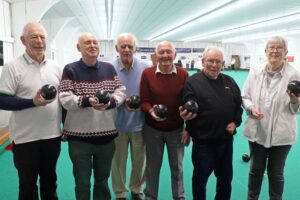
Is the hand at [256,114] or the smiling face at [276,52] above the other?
the smiling face at [276,52]

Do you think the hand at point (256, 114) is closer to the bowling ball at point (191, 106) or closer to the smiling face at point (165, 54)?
the bowling ball at point (191, 106)

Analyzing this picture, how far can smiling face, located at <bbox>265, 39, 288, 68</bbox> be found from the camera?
2.20 m

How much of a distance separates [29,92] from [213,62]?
1569mm

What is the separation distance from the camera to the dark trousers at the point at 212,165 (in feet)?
7.51

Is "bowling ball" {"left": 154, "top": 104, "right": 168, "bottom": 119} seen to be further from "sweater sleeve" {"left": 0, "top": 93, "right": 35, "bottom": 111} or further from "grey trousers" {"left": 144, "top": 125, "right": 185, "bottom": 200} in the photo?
"sweater sleeve" {"left": 0, "top": 93, "right": 35, "bottom": 111}

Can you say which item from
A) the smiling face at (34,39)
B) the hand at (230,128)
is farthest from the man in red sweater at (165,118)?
the smiling face at (34,39)

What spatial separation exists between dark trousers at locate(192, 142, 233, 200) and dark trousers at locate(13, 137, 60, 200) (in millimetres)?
1297

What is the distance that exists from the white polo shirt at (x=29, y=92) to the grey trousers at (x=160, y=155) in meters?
0.92

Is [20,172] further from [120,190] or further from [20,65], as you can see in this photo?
[120,190]

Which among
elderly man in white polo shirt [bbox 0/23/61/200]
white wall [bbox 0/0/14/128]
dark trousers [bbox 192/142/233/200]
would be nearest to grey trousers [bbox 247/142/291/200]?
dark trousers [bbox 192/142/233/200]

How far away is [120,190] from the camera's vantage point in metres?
2.86

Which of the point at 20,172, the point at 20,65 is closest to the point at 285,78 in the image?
the point at 20,65

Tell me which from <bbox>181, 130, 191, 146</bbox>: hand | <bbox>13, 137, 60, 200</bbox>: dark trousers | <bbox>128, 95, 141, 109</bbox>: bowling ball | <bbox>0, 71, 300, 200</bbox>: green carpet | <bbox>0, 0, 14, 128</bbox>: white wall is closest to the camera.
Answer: <bbox>13, 137, 60, 200</bbox>: dark trousers

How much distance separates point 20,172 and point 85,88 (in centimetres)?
91
